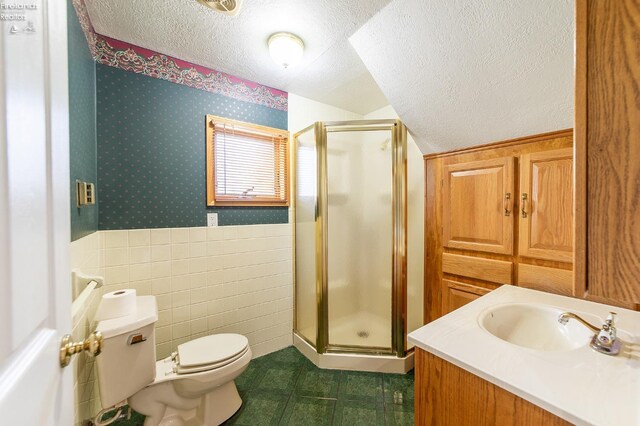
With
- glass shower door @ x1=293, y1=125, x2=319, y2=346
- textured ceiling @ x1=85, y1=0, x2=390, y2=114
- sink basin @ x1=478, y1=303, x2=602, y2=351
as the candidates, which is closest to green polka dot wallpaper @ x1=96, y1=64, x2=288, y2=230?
textured ceiling @ x1=85, y1=0, x2=390, y2=114

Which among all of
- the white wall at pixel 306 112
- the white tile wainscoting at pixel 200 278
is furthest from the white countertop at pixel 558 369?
the white wall at pixel 306 112

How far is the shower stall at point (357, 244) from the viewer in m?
1.90

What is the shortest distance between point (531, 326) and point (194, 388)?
1702mm

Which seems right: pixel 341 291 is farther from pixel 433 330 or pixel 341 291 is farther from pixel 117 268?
pixel 117 268

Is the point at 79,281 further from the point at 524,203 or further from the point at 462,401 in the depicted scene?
the point at 524,203

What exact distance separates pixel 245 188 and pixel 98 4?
1.26m

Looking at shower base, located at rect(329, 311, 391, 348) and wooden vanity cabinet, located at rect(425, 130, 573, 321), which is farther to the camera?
shower base, located at rect(329, 311, 391, 348)

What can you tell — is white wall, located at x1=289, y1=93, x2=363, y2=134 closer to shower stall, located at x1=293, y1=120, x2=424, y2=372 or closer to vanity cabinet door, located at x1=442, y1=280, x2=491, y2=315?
shower stall, located at x1=293, y1=120, x2=424, y2=372

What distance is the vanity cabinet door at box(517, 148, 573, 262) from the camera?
1.29 meters

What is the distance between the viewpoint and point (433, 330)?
94cm

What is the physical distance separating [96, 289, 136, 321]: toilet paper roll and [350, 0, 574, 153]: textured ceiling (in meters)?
1.84

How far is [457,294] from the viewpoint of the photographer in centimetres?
171

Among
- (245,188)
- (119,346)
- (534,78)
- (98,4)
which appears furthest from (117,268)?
(534,78)

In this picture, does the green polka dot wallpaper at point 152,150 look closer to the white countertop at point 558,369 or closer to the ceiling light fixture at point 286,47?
the ceiling light fixture at point 286,47
